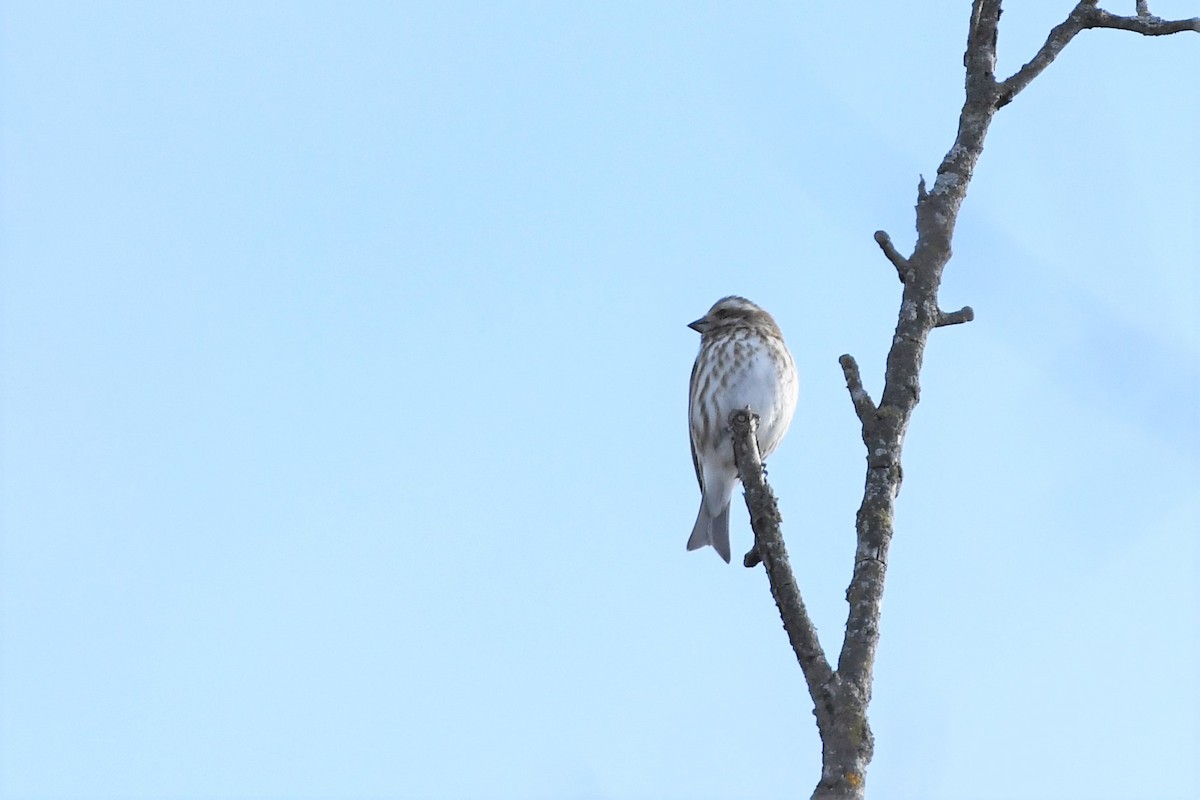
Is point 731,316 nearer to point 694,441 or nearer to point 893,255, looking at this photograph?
point 694,441

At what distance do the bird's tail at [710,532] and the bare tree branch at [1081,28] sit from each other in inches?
159

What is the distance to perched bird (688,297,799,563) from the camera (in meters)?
9.36

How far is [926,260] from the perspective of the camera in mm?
5762

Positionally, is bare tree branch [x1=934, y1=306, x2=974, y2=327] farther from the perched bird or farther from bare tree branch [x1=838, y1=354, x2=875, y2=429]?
the perched bird

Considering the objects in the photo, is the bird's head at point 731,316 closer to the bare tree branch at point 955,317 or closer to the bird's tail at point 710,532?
the bird's tail at point 710,532

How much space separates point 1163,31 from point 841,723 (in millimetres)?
3624

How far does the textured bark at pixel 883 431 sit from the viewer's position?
4.68 m

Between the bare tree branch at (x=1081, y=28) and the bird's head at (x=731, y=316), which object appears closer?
the bare tree branch at (x=1081, y=28)

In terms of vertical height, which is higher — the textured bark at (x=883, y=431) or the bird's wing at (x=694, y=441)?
the bird's wing at (x=694, y=441)

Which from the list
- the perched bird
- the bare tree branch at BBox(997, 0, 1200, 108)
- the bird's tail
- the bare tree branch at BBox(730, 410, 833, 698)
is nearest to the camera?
the bare tree branch at BBox(730, 410, 833, 698)

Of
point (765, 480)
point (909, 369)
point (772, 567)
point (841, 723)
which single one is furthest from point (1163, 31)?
point (841, 723)

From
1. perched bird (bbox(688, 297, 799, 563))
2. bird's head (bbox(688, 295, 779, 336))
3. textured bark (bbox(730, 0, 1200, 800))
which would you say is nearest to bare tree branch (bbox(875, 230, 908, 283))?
textured bark (bbox(730, 0, 1200, 800))

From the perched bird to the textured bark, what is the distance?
2.63 metres

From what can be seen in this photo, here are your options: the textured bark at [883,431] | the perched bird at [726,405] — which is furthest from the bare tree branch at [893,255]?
the perched bird at [726,405]
